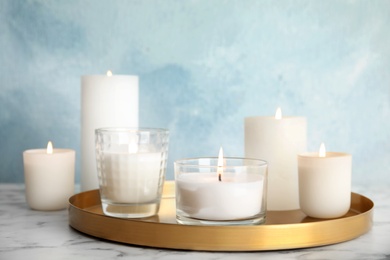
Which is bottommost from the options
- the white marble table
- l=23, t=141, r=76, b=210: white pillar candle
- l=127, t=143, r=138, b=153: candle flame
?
the white marble table

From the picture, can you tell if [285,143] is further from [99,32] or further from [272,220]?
[99,32]

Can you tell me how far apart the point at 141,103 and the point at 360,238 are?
57cm

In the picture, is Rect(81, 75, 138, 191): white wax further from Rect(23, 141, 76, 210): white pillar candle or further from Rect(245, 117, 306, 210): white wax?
Rect(245, 117, 306, 210): white wax

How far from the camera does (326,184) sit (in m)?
0.75

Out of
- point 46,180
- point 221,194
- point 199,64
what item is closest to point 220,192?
point 221,194

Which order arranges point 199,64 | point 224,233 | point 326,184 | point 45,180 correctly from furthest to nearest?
point 199,64, point 45,180, point 326,184, point 224,233

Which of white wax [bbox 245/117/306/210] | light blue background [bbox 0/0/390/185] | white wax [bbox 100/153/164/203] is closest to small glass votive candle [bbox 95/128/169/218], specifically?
white wax [bbox 100/153/164/203]

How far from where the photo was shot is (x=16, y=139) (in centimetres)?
116

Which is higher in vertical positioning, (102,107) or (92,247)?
(102,107)

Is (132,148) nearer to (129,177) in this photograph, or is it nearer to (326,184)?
(129,177)

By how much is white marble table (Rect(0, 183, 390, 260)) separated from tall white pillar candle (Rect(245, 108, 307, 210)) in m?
0.12

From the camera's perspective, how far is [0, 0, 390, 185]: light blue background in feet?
3.75

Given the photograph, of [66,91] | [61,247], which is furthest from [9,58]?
[61,247]

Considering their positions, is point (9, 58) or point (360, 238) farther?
point (9, 58)
